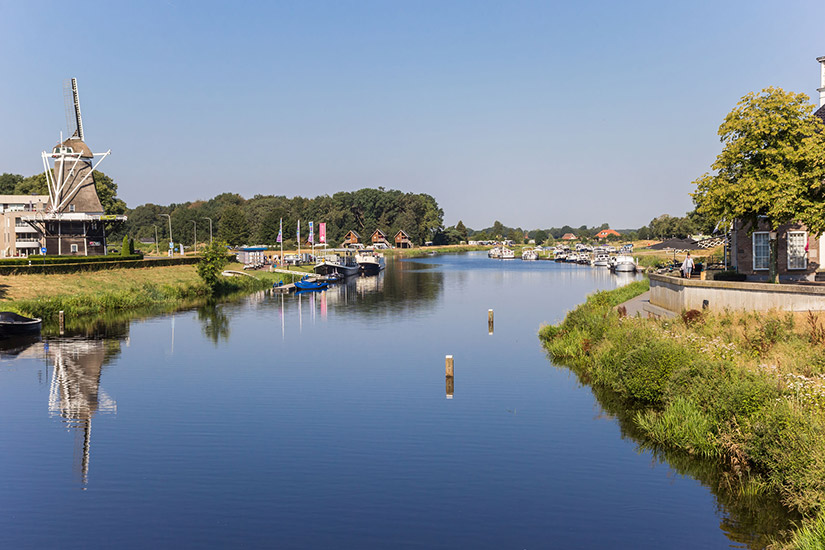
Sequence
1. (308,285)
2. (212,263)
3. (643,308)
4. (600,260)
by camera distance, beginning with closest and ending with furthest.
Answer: (643,308) < (212,263) < (308,285) < (600,260)

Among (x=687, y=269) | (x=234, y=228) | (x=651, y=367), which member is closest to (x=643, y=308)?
(x=687, y=269)

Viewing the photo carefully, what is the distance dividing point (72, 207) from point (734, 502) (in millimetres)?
95358

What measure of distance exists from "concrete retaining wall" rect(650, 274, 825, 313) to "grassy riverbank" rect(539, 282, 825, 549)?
1.69m

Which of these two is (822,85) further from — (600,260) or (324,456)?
(600,260)

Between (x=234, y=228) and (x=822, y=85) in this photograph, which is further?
(x=234, y=228)

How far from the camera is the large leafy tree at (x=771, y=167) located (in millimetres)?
36438

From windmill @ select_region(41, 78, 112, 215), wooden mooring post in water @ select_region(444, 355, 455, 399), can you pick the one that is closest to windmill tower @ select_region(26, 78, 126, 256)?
windmill @ select_region(41, 78, 112, 215)

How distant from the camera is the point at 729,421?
20094mm

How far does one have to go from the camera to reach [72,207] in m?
93.9

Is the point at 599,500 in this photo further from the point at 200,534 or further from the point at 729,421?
the point at 200,534

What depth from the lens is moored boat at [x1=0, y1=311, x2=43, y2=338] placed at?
44562 mm

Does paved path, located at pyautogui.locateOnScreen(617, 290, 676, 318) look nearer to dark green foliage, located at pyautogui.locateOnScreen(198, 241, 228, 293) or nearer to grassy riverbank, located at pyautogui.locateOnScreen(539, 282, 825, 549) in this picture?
grassy riverbank, located at pyautogui.locateOnScreen(539, 282, 825, 549)

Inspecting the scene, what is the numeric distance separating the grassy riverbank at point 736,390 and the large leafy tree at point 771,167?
22.7 ft

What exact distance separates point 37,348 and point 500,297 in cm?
4841
